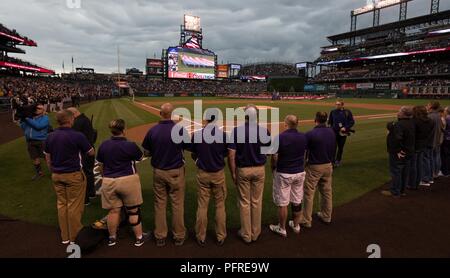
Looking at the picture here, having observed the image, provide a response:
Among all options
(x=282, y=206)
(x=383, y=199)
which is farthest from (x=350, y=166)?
(x=282, y=206)

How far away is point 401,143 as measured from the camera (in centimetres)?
638

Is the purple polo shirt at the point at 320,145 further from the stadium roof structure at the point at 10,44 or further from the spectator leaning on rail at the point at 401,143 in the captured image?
the stadium roof structure at the point at 10,44

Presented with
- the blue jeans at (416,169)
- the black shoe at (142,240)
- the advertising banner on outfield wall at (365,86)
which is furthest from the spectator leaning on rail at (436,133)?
the advertising banner on outfield wall at (365,86)

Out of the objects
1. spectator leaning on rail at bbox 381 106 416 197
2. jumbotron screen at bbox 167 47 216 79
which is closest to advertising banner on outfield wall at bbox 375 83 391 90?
jumbotron screen at bbox 167 47 216 79

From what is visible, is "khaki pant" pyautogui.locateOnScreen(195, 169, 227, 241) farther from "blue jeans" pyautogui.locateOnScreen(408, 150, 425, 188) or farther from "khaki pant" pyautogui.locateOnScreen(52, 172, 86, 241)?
"blue jeans" pyautogui.locateOnScreen(408, 150, 425, 188)

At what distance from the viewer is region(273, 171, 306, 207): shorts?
493cm

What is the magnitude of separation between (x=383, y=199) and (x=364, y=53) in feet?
282

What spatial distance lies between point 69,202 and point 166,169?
6.01 ft

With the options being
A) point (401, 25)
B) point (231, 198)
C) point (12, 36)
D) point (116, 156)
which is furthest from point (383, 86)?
point (12, 36)

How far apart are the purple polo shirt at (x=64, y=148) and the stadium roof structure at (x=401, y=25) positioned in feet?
283

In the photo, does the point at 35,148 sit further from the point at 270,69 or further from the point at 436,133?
the point at 270,69

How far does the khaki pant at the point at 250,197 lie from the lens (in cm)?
466

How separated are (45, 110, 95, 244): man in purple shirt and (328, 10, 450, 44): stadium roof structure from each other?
283 feet
